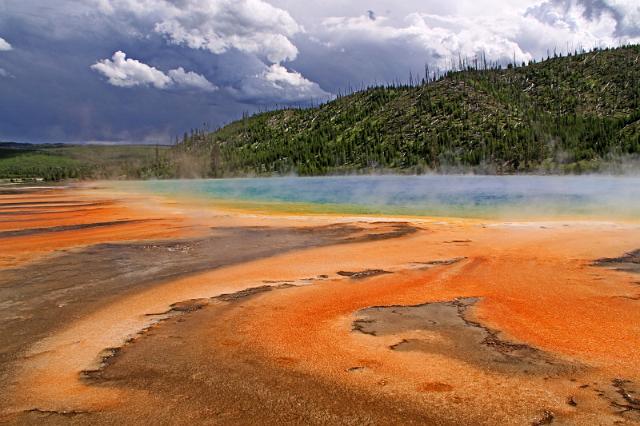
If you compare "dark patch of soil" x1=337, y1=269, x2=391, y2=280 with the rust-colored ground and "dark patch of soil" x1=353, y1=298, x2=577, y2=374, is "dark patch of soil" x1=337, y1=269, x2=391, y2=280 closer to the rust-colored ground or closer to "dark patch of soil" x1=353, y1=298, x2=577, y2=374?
the rust-colored ground

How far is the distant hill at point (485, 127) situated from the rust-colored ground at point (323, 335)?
89195 millimetres

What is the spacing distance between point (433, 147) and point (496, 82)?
199ft

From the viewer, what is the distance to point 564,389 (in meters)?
5.15

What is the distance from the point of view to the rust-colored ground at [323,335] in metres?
4.90

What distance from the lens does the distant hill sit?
10256cm

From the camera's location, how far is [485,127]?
126938mm

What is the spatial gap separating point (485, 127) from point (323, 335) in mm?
130241

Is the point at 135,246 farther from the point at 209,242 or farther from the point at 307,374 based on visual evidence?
the point at 307,374

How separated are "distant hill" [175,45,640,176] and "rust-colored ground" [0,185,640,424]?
8919cm

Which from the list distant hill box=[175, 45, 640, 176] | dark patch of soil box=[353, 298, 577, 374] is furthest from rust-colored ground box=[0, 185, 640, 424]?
distant hill box=[175, 45, 640, 176]

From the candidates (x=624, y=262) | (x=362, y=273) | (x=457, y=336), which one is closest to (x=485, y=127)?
(x=624, y=262)

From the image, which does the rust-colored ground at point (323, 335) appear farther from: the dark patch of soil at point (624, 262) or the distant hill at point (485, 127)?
the distant hill at point (485, 127)

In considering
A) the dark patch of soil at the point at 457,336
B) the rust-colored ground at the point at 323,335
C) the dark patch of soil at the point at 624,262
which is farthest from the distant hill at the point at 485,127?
the dark patch of soil at the point at 457,336

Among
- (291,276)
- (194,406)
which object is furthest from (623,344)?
(291,276)
